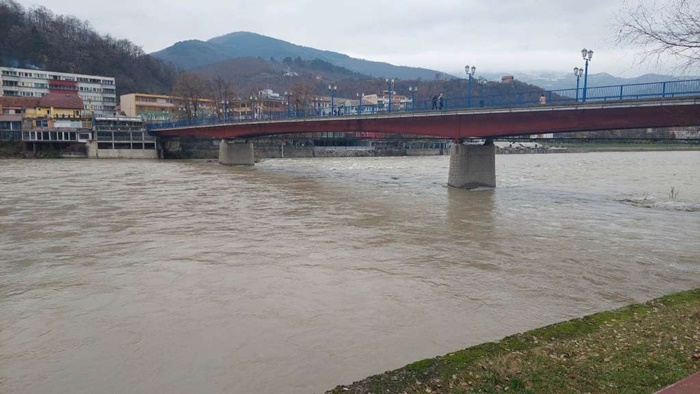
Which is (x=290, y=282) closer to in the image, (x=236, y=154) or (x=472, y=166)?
(x=472, y=166)

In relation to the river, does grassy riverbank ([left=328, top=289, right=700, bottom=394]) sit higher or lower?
higher

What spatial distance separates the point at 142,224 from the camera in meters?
20.3

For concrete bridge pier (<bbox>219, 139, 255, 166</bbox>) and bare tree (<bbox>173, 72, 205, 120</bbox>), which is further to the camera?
bare tree (<bbox>173, 72, 205, 120</bbox>)

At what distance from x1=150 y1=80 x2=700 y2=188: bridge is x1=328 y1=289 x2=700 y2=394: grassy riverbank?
20790 millimetres

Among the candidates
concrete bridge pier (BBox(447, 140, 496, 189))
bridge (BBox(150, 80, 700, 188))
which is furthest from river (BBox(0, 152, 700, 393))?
concrete bridge pier (BBox(447, 140, 496, 189))

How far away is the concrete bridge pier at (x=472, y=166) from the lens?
3575 cm

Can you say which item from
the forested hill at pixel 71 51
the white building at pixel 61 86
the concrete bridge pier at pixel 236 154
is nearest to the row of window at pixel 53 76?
the white building at pixel 61 86

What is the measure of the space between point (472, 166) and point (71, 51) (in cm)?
12310

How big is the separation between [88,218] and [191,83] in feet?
317

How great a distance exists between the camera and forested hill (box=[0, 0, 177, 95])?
119000mm

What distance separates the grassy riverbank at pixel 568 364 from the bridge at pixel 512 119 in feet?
68.2

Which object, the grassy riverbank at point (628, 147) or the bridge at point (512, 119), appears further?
the grassy riverbank at point (628, 147)

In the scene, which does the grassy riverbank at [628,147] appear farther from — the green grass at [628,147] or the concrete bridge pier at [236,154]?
the concrete bridge pier at [236,154]

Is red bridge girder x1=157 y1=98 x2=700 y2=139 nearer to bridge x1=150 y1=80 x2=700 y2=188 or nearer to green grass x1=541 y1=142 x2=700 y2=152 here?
bridge x1=150 y1=80 x2=700 y2=188
